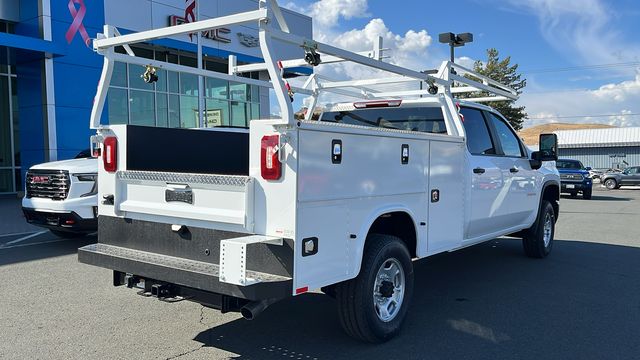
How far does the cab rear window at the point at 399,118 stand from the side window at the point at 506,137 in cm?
102

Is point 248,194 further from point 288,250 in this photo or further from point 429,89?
point 429,89

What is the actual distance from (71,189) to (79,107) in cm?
1149

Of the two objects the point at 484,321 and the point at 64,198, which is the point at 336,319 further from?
the point at 64,198

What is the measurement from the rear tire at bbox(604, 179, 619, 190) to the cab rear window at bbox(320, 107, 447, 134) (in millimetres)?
30776

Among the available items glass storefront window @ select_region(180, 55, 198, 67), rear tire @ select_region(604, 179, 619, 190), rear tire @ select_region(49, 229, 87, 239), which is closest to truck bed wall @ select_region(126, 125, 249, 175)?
rear tire @ select_region(49, 229, 87, 239)

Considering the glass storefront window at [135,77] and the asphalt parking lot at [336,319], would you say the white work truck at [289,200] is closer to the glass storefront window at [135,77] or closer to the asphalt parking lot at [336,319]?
the asphalt parking lot at [336,319]

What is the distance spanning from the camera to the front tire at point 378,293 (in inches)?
159

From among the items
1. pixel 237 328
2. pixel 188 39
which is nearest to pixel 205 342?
pixel 237 328

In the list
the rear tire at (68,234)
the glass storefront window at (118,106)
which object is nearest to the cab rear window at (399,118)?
the rear tire at (68,234)

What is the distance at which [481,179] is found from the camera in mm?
5809

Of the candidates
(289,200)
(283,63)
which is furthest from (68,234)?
(289,200)

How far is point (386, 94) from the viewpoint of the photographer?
6715 millimetres

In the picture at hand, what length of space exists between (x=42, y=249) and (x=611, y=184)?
3233 cm

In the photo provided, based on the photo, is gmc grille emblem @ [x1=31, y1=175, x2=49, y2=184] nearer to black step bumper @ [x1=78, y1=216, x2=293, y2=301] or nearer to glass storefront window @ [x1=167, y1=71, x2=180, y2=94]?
black step bumper @ [x1=78, y1=216, x2=293, y2=301]
